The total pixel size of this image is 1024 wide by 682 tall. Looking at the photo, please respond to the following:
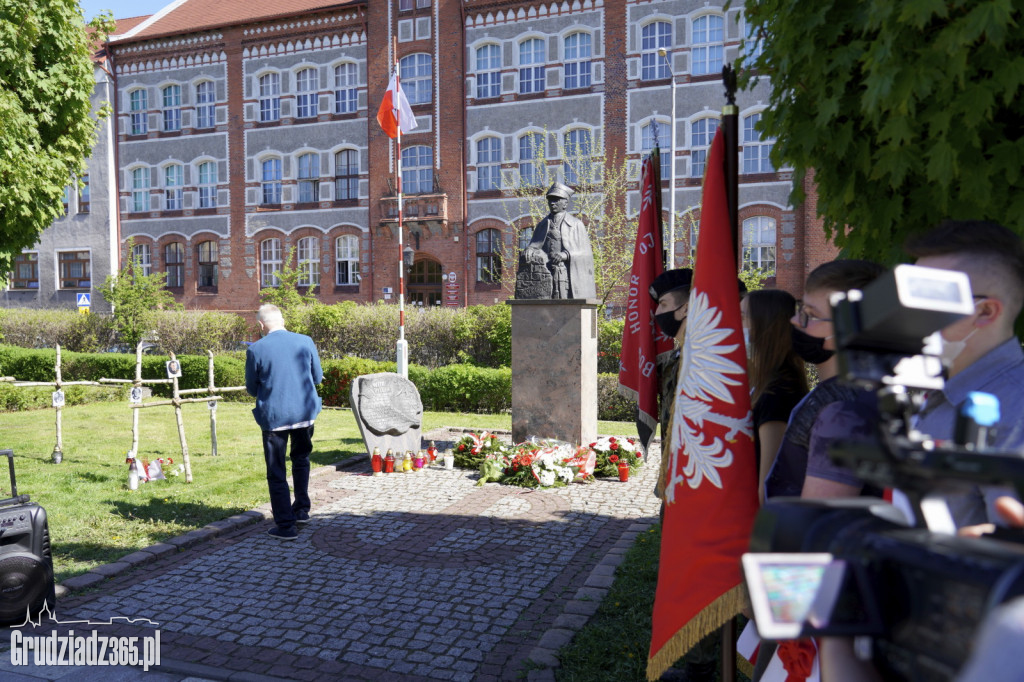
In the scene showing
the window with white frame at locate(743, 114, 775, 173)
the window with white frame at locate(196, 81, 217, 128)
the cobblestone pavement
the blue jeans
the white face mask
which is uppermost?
the window with white frame at locate(196, 81, 217, 128)

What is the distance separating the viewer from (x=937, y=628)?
1022 mm

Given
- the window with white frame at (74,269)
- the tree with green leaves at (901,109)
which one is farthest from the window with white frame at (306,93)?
the tree with green leaves at (901,109)

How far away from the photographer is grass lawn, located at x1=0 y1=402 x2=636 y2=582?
645 centimetres

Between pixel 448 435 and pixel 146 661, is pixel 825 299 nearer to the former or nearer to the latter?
pixel 146 661

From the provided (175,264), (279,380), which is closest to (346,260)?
(175,264)

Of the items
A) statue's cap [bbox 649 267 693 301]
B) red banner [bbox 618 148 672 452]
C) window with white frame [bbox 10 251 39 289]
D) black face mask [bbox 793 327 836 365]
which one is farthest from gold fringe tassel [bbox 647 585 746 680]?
window with white frame [bbox 10 251 39 289]

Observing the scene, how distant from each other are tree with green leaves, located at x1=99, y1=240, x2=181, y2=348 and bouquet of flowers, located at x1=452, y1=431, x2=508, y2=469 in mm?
18955

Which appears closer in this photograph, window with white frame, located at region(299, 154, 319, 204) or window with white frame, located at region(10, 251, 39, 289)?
window with white frame, located at region(299, 154, 319, 204)

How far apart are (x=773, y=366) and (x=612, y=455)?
20.5ft

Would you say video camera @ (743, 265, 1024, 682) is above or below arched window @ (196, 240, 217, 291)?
below

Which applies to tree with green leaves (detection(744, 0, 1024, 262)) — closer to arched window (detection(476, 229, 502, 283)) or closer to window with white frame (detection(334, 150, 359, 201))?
arched window (detection(476, 229, 502, 283))

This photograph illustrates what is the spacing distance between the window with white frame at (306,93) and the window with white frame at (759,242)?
17.7 m

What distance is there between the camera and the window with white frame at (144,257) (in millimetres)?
32406

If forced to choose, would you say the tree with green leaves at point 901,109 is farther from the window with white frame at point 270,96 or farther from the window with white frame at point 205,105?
the window with white frame at point 205,105
